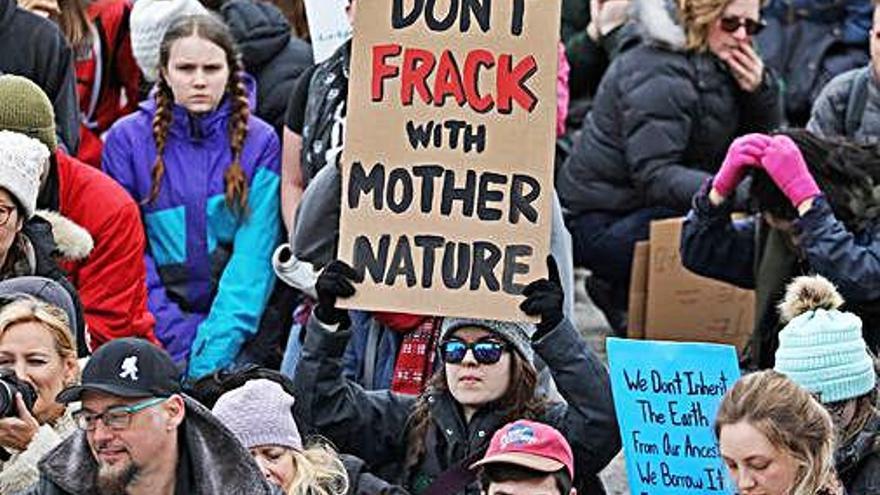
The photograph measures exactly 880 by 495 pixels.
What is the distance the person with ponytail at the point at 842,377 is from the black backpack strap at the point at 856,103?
196cm

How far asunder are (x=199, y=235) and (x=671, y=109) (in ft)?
6.79

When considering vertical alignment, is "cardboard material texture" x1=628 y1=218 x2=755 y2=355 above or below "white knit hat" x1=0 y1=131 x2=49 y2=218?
below

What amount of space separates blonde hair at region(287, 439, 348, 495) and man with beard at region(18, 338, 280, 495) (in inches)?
22.0

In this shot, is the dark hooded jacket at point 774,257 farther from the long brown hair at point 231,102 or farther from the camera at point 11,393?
the camera at point 11,393

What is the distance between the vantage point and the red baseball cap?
7000mm

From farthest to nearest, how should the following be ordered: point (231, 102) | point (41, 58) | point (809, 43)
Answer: point (809, 43), point (231, 102), point (41, 58)

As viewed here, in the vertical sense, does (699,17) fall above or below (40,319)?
above

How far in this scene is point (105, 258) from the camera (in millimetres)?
8961

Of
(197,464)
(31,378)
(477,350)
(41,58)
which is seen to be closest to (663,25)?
(41,58)

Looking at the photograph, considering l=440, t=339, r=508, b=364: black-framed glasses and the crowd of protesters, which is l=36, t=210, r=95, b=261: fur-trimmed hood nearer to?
the crowd of protesters

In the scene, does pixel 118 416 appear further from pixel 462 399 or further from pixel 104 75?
pixel 104 75

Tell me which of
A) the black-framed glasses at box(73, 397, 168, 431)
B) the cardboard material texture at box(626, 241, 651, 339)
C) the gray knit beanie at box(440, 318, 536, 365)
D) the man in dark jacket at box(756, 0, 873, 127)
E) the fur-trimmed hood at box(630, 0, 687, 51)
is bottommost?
the cardboard material texture at box(626, 241, 651, 339)

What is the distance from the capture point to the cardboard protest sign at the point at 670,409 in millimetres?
7672

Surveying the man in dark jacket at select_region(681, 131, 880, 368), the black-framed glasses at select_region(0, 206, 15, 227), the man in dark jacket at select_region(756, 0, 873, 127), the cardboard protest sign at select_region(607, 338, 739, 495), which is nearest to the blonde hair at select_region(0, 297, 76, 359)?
the black-framed glasses at select_region(0, 206, 15, 227)
